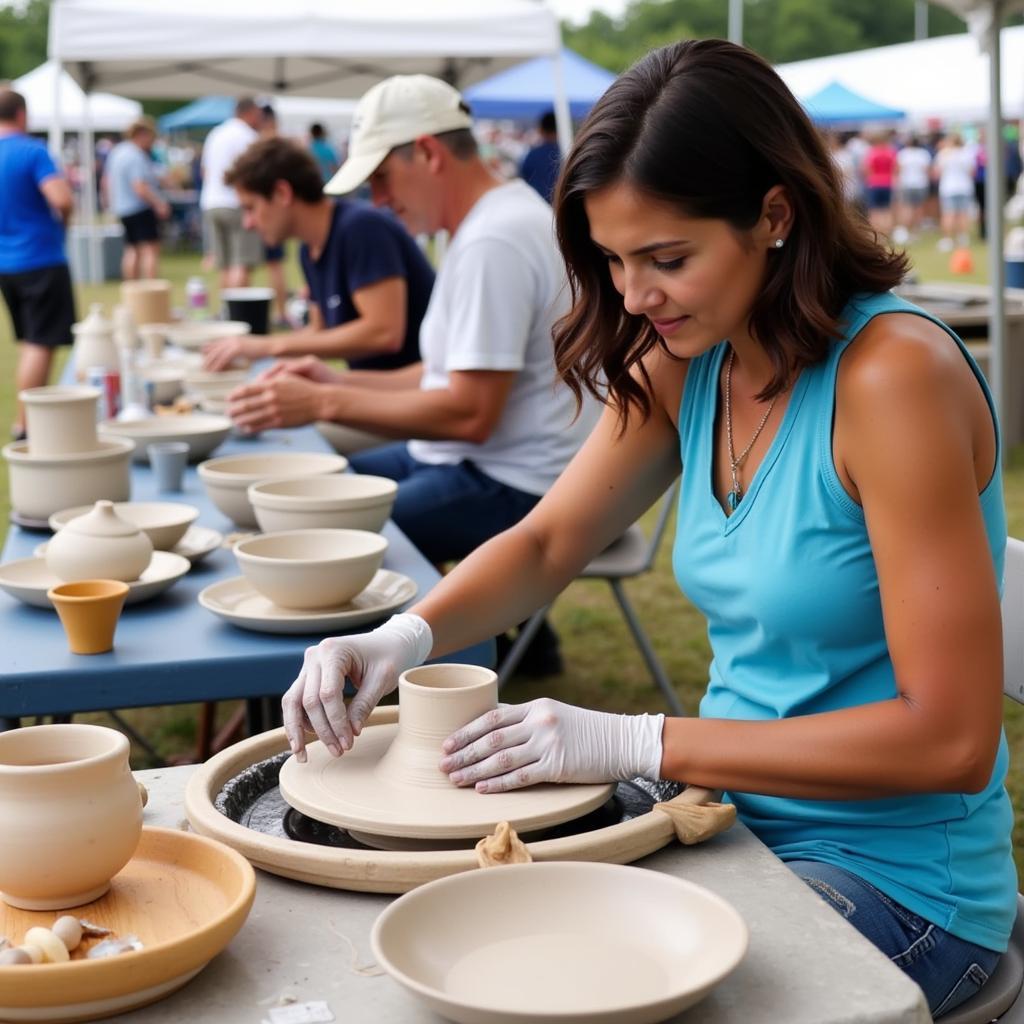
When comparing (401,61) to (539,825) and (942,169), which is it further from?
(942,169)

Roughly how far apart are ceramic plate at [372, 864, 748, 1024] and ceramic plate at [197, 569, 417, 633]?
0.98 metres

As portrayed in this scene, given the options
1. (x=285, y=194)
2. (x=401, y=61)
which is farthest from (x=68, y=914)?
(x=401, y=61)

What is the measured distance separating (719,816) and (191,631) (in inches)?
41.2

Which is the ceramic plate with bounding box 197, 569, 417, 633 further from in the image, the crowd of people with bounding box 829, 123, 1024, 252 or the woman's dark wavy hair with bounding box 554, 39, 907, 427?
the crowd of people with bounding box 829, 123, 1024, 252

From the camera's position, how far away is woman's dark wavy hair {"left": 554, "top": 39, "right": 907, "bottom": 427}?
1434 millimetres

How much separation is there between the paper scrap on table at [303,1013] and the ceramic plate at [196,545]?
149 centimetres

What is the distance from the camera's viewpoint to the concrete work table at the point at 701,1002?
0.98m

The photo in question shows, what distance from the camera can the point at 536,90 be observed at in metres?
14.8

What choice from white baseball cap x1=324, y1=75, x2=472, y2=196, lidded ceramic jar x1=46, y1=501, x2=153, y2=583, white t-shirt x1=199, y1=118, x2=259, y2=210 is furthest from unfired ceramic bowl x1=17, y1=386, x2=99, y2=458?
white t-shirt x1=199, y1=118, x2=259, y2=210

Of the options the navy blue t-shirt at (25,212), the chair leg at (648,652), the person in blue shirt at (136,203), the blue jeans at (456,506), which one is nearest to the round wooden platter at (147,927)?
the blue jeans at (456,506)

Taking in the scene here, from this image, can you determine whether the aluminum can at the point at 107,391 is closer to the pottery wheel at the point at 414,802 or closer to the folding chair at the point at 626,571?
the folding chair at the point at 626,571

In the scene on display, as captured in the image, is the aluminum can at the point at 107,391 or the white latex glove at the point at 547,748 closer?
the white latex glove at the point at 547,748

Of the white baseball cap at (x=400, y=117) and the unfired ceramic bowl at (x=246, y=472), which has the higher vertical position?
the white baseball cap at (x=400, y=117)

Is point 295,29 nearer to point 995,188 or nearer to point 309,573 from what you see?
point 995,188
